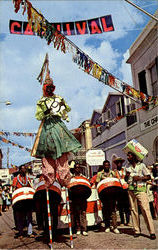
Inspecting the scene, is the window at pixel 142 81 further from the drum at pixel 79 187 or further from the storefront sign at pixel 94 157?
the drum at pixel 79 187

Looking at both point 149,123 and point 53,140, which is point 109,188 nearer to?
point 53,140

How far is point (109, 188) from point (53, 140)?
177 cm

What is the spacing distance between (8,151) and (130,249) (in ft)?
186

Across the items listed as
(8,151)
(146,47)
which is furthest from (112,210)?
(8,151)

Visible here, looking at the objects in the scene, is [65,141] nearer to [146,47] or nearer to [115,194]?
[115,194]

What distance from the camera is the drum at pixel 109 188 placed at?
6234 millimetres

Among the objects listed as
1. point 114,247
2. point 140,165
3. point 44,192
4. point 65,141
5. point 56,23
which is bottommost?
point 114,247

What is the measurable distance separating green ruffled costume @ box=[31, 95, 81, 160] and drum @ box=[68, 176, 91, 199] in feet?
3.50

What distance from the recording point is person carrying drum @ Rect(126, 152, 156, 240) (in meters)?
5.72

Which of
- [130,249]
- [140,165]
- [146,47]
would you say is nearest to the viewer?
[130,249]

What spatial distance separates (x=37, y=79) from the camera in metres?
6.29

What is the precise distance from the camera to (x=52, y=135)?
17.9 feet

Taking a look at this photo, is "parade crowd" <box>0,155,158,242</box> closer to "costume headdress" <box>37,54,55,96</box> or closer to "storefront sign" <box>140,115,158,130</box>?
"costume headdress" <box>37,54,55,96</box>

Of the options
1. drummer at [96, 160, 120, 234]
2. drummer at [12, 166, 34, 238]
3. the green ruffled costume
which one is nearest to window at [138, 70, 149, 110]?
drummer at [96, 160, 120, 234]
